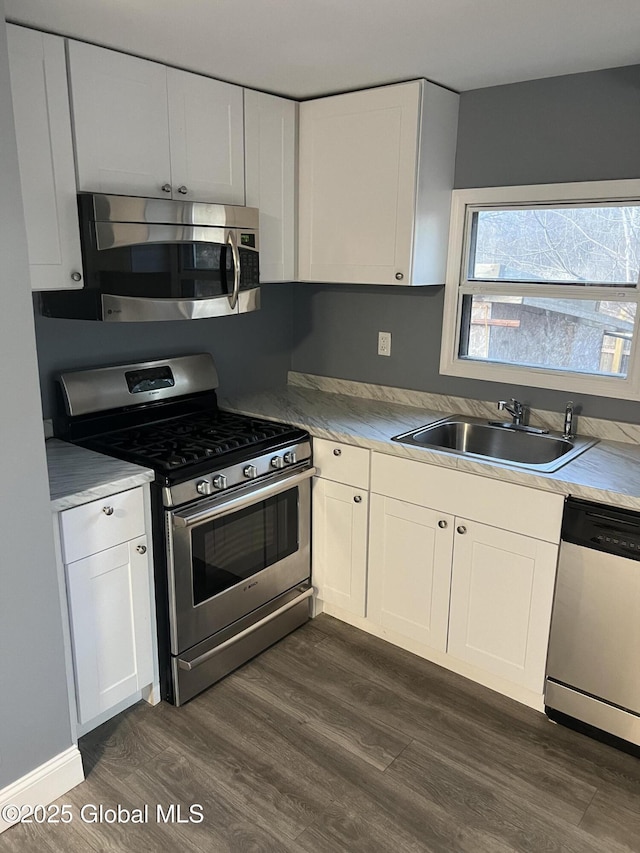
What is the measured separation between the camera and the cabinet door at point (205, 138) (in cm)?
242

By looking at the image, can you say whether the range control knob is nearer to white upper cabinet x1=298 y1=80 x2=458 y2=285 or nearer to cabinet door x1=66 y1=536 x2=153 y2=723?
cabinet door x1=66 y1=536 x2=153 y2=723

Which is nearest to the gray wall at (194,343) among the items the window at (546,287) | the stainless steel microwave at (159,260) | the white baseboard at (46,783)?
the stainless steel microwave at (159,260)

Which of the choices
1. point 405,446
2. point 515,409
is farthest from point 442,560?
point 515,409

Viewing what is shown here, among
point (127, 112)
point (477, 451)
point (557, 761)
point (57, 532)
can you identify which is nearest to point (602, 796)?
point (557, 761)

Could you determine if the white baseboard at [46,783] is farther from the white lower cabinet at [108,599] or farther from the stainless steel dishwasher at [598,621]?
the stainless steel dishwasher at [598,621]

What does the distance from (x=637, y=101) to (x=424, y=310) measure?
3.74 ft

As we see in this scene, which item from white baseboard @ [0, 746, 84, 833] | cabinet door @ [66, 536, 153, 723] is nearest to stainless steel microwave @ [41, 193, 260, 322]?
cabinet door @ [66, 536, 153, 723]

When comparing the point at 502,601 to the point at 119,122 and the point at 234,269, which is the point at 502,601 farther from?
the point at 119,122

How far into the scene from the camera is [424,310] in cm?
304

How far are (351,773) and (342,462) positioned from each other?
113cm

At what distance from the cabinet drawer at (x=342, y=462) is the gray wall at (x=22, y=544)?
1.20 m

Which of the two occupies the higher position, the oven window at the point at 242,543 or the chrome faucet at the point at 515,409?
the chrome faucet at the point at 515,409

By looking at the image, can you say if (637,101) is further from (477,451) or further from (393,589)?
(393,589)

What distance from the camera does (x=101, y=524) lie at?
2070 mm
